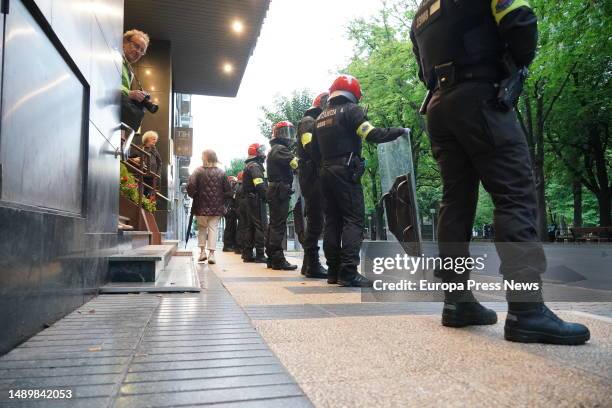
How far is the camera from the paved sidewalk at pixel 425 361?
1580 millimetres

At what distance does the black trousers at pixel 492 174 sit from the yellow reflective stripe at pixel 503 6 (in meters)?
0.34

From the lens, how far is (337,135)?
5367mm

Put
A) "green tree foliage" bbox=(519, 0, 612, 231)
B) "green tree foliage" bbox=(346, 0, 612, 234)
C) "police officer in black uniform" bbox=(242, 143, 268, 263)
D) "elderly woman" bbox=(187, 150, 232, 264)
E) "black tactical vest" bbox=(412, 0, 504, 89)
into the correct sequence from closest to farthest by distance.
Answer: "black tactical vest" bbox=(412, 0, 504, 89)
"elderly woman" bbox=(187, 150, 232, 264)
"police officer in black uniform" bbox=(242, 143, 268, 263)
"green tree foliage" bbox=(519, 0, 612, 231)
"green tree foliage" bbox=(346, 0, 612, 234)

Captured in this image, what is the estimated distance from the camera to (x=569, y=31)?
13812 millimetres

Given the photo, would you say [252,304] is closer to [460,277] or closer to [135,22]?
[460,277]

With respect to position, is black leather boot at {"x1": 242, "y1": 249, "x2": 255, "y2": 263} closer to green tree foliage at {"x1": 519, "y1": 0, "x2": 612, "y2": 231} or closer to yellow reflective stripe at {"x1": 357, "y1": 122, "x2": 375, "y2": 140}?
yellow reflective stripe at {"x1": 357, "y1": 122, "x2": 375, "y2": 140}

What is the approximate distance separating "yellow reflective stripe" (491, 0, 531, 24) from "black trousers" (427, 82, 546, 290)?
13.4 inches

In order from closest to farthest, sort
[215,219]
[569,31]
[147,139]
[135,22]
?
[215,219] < [147,139] < [135,22] < [569,31]

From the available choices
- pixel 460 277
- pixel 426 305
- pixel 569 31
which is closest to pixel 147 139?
pixel 426 305

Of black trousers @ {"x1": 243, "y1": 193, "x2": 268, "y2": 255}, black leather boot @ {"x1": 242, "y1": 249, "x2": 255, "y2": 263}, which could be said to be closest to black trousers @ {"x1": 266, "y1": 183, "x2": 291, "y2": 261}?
black trousers @ {"x1": 243, "y1": 193, "x2": 268, "y2": 255}

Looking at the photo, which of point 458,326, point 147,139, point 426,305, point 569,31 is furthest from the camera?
point 569,31

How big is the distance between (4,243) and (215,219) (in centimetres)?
690

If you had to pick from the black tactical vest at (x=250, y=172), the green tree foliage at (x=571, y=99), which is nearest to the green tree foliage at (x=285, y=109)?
the green tree foliage at (x=571, y=99)

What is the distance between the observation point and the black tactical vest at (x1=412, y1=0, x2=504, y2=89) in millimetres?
2615
